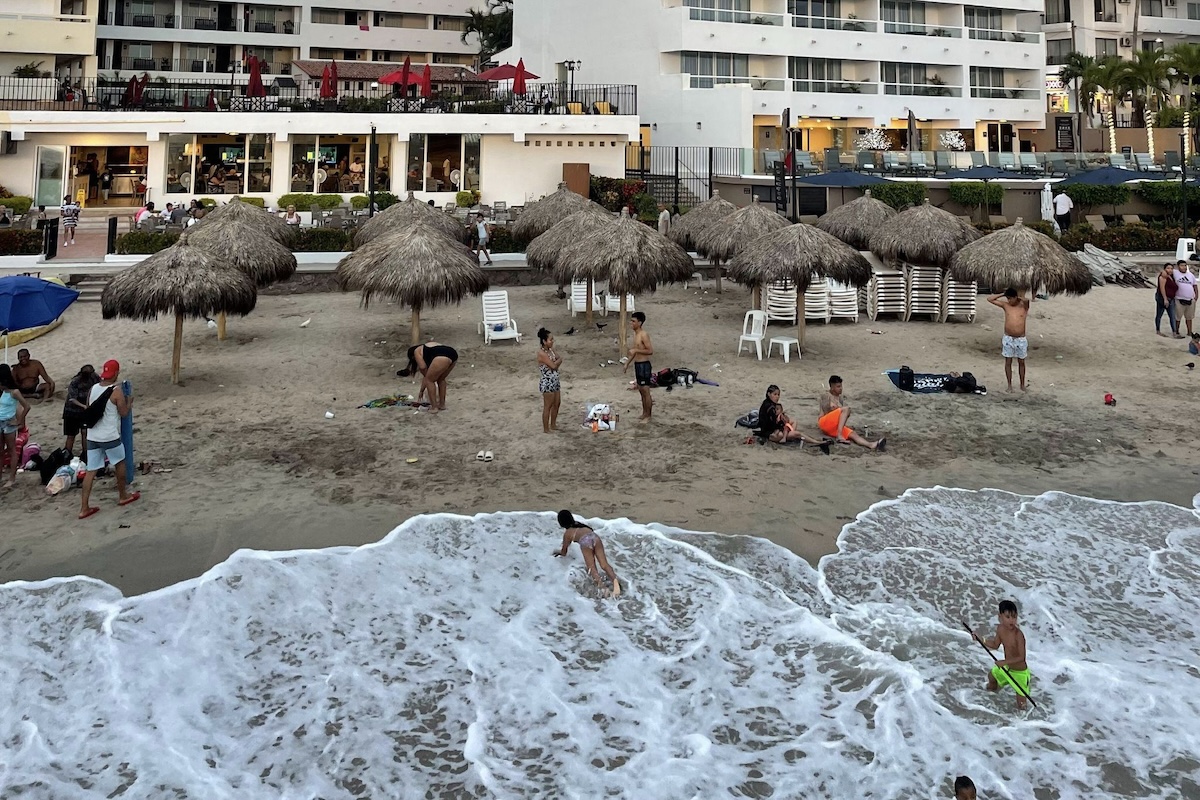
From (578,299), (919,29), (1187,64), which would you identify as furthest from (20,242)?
(1187,64)

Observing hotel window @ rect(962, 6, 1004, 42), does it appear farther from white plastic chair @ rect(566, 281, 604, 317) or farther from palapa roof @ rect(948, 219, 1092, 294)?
white plastic chair @ rect(566, 281, 604, 317)

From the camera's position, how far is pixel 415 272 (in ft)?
47.3

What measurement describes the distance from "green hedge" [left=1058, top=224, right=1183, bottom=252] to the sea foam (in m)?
22.0

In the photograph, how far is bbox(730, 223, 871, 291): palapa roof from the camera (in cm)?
1458

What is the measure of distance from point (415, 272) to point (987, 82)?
3895 cm

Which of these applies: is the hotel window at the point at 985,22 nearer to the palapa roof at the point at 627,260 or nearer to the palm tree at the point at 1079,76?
the palm tree at the point at 1079,76

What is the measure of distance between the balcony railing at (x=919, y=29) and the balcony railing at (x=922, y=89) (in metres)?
2.41

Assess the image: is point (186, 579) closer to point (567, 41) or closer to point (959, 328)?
point (959, 328)

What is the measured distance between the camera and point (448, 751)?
5.25 meters

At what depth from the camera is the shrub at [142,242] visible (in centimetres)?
2355

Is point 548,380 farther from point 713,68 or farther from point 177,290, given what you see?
A: point 713,68

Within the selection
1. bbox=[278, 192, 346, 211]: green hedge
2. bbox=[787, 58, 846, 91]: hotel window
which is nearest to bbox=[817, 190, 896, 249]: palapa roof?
bbox=[278, 192, 346, 211]: green hedge

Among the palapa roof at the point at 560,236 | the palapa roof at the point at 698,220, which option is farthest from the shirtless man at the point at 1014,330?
the palapa roof at the point at 698,220

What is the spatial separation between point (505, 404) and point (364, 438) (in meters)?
2.24
